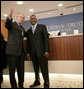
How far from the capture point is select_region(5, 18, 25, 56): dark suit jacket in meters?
2.72

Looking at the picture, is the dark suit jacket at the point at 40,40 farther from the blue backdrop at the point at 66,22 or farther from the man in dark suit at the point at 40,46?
the blue backdrop at the point at 66,22

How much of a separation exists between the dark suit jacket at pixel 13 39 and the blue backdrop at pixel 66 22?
6.55m

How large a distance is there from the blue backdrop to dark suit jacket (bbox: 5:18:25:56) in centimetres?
655

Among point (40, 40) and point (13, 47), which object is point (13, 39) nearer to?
point (13, 47)

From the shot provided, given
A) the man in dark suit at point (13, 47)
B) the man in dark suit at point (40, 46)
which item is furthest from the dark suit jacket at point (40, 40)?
the man in dark suit at point (13, 47)

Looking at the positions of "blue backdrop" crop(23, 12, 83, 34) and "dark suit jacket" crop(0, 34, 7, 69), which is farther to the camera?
"blue backdrop" crop(23, 12, 83, 34)

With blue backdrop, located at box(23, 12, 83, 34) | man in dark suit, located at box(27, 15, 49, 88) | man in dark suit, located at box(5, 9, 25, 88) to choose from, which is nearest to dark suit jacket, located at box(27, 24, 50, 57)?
man in dark suit, located at box(27, 15, 49, 88)

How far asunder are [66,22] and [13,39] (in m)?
6.92

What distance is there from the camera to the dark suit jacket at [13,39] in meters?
2.72

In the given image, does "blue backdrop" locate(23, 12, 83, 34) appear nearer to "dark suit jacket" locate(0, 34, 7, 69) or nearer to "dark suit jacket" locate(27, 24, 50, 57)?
"dark suit jacket" locate(27, 24, 50, 57)

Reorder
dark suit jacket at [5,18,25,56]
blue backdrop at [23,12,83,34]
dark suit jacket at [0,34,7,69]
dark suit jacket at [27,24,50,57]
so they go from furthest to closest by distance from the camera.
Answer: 1. blue backdrop at [23,12,83,34]
2. dark suit jacket at [27,24,50,57]
3. dark suit jacket at [0,34,7,69]
4. dark suit jacket at [5,18,25,56]

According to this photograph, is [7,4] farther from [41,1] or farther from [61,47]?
[61,47]

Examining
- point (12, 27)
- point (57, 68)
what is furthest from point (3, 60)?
point (57, 68)

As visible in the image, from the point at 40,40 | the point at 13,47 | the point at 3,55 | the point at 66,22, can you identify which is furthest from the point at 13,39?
the point at 66,22
